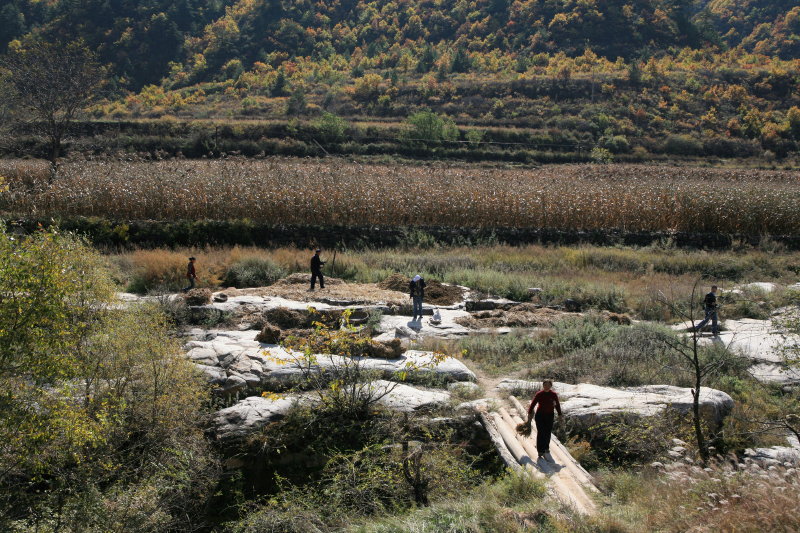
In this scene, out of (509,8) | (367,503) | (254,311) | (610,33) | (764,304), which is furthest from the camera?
(509,8)

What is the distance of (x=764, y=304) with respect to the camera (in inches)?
702

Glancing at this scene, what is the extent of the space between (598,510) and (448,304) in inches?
423

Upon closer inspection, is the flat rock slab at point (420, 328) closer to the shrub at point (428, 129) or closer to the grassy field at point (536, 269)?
the grassy field at point (536, 269)

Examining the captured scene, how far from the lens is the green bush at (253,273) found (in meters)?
19.6

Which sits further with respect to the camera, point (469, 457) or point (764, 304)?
point (764, 304)

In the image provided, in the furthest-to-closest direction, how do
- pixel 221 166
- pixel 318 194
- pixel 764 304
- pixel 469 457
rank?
pixel 221 166 → pixel 318 194 → pixel 764 304 → pixel 469 457

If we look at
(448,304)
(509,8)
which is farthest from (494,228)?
(509,8)

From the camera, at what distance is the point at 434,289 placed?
18703 millimetres

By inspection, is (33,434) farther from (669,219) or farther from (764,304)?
(669,219)

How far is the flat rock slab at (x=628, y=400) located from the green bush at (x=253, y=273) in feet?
34.4

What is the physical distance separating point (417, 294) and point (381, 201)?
1132 cm

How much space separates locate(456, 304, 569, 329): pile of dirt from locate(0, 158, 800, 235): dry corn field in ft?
33.0

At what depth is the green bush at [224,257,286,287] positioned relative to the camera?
19594 millimetres

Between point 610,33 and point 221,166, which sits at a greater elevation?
point 610,33
